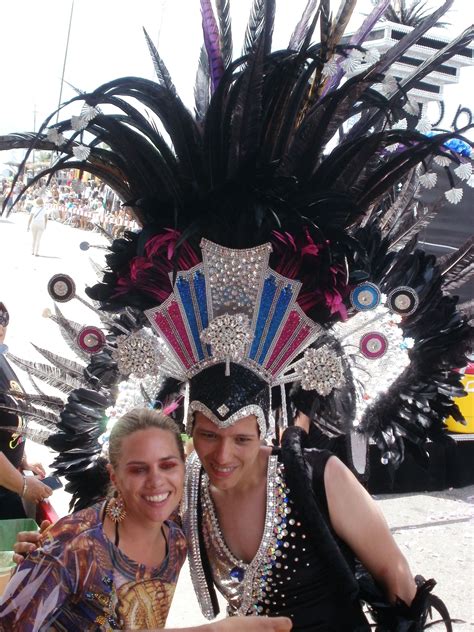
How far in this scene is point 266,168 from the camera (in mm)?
2363

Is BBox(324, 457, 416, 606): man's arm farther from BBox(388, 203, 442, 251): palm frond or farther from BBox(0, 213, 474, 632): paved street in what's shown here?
BBox(0, 213, 474, 632): paved street

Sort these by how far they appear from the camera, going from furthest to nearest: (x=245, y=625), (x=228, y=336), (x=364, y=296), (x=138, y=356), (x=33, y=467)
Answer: (x=33, y=467)
(x=138, y=356)
(x=364, y=296)
(x=228, y=336)
(x=245, y=625)

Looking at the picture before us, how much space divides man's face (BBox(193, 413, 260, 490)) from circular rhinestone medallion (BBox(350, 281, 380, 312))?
0.50 metres

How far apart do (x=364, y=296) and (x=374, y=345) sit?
0.18 meters

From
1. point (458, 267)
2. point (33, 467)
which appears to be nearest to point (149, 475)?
point (458, 267)

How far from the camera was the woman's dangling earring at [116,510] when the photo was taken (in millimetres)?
1991

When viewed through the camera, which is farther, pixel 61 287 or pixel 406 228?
pixel 406 228

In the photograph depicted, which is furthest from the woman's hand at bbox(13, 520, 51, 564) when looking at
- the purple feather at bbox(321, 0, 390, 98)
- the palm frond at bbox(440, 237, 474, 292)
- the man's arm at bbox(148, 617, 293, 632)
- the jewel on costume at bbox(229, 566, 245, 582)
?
the palm frond at bbox(440, 237, 474, 292)

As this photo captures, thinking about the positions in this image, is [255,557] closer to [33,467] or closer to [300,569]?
[300,569]

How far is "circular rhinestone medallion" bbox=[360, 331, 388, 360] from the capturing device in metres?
2.49

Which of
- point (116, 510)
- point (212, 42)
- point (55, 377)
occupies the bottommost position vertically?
point (116, 510)

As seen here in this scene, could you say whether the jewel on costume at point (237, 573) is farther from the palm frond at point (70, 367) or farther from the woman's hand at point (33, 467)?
the woman's hand at point (33, 467)

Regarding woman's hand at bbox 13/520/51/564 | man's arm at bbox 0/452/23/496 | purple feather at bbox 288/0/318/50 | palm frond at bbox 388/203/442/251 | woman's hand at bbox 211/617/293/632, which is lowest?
woman's hand at bbox 211/617/293/632

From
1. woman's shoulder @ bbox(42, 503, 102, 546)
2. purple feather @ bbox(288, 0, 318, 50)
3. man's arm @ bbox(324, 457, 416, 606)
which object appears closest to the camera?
woman's shoulder @ bbox(42, 503, 102, 546)
